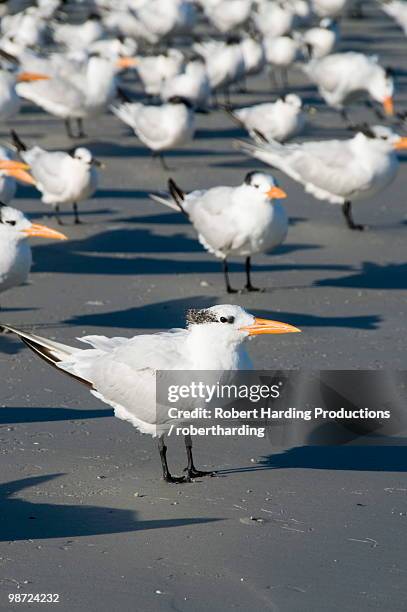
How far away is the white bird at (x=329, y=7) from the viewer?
68.1ft

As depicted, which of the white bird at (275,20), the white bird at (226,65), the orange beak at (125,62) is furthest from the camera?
the white bird at (275,20)

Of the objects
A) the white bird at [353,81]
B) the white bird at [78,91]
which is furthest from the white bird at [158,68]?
the white bird at [78,91]

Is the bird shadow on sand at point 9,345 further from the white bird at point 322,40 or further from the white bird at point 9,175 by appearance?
the white bird at point 322,40

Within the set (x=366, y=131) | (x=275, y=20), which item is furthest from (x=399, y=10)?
(x=366, y=131)

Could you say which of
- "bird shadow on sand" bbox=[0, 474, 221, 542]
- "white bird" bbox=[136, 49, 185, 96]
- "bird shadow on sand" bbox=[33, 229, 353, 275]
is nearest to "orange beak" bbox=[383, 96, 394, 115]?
"white bird" bbox=[136, 49, 185, 96]

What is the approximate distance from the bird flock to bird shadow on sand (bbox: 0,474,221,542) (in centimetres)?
39

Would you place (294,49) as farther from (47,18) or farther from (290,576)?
(290,576)

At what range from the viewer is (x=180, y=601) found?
13.7 feet

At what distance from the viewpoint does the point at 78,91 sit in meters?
12.7

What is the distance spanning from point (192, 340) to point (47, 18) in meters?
15.2

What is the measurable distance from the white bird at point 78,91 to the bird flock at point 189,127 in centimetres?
1

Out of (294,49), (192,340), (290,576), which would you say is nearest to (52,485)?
(192,340)

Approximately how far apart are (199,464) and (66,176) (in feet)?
15.2

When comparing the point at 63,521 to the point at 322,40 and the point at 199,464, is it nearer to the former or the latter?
the point at 199,464
